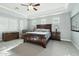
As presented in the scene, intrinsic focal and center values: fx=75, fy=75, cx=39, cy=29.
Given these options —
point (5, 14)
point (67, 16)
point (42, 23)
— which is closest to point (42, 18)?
point (42, 23)

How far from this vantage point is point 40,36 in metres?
4.36

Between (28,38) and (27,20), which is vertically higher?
(27,20)

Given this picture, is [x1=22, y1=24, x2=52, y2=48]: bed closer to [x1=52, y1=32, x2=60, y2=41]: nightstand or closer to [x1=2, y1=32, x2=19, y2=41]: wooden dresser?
[x1=52, y1=32, x2=60, y2=41]: nightstand

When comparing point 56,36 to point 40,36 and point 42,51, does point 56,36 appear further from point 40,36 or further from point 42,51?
point 42,51

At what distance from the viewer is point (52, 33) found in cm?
629

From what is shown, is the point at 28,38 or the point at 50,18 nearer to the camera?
the point at 28,38

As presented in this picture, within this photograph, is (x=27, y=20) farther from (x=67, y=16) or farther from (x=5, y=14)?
(x=67, y=16)

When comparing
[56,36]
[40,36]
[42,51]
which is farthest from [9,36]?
Answer: [56,36]

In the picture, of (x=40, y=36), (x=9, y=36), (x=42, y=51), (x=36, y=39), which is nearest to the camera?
(x=42, y=51)

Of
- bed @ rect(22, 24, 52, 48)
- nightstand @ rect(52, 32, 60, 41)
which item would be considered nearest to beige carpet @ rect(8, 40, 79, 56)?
bed @ rect(22, 24, 52, 48)

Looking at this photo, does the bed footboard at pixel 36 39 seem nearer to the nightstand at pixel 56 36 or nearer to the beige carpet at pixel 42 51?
the beige carpet at pixel 42 51

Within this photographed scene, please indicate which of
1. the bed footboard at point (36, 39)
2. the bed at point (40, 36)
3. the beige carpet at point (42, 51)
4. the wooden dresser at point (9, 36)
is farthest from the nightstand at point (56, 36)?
the wooden dresser at point (9, 36)

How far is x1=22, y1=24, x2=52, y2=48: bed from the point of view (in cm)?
424

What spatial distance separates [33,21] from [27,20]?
450 mm
